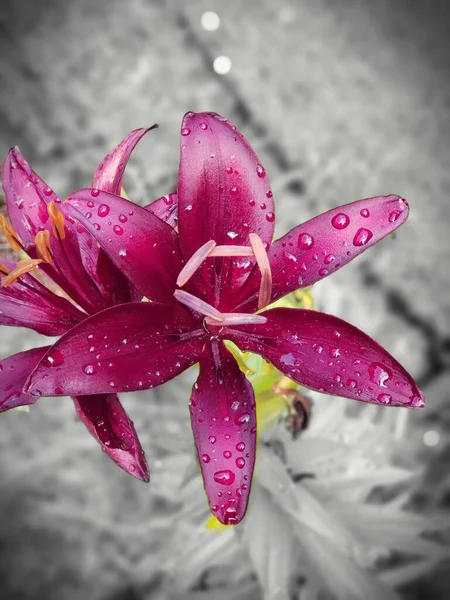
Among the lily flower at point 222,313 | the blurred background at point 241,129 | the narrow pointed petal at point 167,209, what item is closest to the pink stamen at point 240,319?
the lily flower at point 222,313

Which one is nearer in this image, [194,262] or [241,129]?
[194,262]

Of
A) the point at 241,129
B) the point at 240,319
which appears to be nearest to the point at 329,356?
the point at 240,319

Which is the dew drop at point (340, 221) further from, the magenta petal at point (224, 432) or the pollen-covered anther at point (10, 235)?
the pollen-covered anther at point (10, 235)

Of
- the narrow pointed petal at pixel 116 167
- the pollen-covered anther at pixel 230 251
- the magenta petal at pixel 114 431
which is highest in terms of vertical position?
the narrow pointed petal at pixel 116 167

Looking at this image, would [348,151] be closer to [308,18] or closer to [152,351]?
[308,18]

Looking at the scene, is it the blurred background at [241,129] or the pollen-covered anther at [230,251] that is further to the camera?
the blurred background at [241,129]

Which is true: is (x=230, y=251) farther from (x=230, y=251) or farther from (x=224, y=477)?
(x=224, y=477)

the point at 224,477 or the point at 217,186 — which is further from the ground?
the point at 217,186
